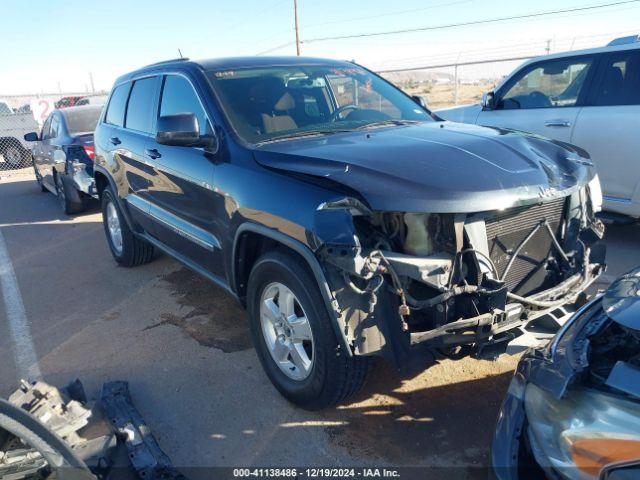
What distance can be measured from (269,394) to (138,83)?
333cm

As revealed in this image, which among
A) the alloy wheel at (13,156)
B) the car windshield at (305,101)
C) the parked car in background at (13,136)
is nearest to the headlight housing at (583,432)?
the car windshield at (305,101)

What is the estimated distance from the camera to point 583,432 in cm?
173

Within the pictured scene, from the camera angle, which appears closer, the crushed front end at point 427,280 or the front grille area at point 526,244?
the crushed front end at point 427,280

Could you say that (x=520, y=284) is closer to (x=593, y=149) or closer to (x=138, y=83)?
(x=593, y=149)

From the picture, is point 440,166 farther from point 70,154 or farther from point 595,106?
point 70,154

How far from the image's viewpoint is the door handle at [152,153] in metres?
4.33

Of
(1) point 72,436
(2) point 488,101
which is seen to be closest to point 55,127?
(2) point 488,101

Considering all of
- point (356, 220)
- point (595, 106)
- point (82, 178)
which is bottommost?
point (82, 178)

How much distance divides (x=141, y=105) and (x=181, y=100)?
41.2 inches

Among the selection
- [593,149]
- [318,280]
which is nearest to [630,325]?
[318,280]

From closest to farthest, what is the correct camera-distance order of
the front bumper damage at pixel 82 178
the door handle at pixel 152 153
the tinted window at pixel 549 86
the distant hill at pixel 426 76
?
1. the door handle at pixel 152 153
2. the tinted window at pixel 549 86
3. the front bumper damage at pixel 82 178
4. the distant hill at pixel 426 76

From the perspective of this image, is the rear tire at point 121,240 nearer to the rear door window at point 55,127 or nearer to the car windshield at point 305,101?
the car windshield at point 305,101

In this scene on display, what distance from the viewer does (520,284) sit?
2.96 meters

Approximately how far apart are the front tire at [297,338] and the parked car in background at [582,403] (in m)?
0.93
